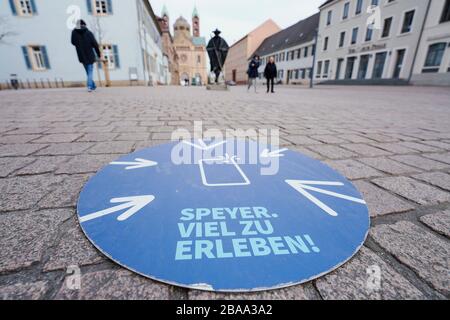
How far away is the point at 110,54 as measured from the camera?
57.0 feet

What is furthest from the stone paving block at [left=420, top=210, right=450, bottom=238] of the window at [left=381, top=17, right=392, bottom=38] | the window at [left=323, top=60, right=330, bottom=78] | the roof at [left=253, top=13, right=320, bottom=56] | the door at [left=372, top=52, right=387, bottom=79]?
the roof at [left=253, top=13, right=320, bottom=56]

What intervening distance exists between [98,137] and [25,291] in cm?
230

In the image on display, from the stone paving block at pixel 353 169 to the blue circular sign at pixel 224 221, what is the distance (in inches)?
6.0

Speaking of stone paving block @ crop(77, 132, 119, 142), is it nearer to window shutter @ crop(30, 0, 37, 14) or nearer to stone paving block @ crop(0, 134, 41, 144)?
stone paving block @ crop(0, 134, 41, 144)

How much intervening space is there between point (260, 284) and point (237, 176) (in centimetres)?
92

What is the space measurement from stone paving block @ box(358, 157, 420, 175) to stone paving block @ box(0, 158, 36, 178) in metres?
2.94

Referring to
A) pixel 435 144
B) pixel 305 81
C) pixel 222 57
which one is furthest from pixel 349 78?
pixel 435 144

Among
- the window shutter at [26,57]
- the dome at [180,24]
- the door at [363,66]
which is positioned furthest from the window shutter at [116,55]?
the dome at [180,24]

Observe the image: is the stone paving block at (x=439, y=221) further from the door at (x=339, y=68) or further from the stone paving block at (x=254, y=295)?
the door at (x=339, y=68)

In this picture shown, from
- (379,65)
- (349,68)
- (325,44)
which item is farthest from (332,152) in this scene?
(325,44)

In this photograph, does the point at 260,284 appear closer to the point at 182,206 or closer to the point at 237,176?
the point at 182,206

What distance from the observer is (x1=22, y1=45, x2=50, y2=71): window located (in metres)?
16.7
